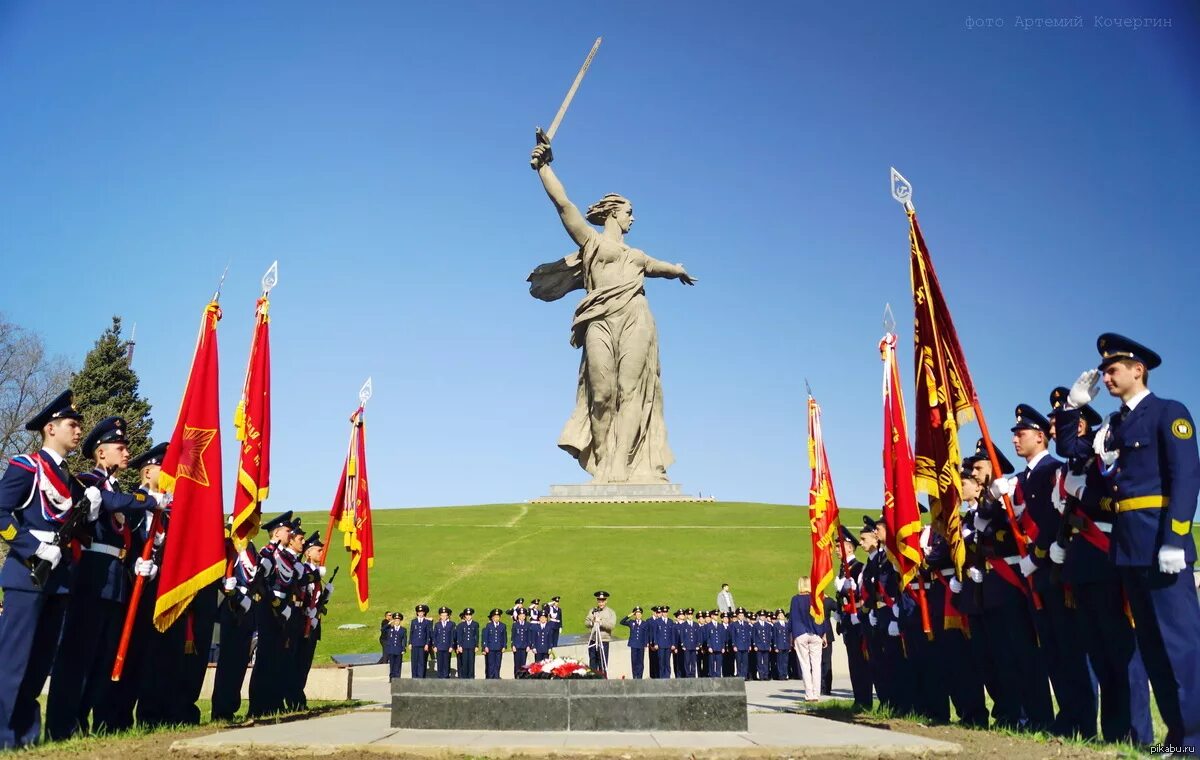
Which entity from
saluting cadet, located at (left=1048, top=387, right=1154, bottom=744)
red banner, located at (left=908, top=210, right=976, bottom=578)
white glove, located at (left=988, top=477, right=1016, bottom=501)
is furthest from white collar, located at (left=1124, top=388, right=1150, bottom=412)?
red banner, located at (left=908, top=210, right=976, bottom=578)

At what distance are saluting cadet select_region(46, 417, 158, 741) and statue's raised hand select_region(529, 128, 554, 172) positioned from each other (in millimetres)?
38924

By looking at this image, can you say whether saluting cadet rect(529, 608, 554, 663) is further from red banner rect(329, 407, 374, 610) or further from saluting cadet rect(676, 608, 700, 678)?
red banner rect(329, 407, 374, 610)

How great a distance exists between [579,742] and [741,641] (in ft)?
45.3

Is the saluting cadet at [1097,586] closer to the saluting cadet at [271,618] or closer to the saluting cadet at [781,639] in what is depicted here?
the saluting cadet at [271,618]

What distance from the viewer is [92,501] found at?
24.2ft

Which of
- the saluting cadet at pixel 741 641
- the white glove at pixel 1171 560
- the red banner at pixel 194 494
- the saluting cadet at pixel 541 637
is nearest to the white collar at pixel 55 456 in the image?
→ the red banner at pixel 194 494

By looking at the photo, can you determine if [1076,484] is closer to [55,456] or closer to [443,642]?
[55,456]

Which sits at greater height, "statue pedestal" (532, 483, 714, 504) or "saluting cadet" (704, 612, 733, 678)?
"statue pedestal" (532, 483, 714, 504)

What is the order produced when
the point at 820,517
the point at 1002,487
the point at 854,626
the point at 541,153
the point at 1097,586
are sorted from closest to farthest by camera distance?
the point at 1097,586 < the point at 1002,487 < the point at 854,626 < the point at 820,517 < the point at 541,153

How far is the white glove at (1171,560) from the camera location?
552cm

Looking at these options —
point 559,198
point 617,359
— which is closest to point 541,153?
point 559,198

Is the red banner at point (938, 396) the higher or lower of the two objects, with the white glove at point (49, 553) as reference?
higher

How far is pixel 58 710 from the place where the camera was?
24.3ft

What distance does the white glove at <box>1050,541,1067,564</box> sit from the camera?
681 centimetres
